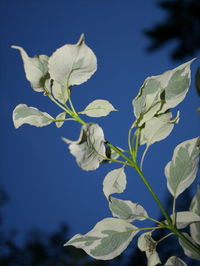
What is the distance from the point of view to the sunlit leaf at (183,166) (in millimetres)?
242

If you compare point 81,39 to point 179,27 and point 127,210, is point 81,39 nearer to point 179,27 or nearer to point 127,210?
point 127,210

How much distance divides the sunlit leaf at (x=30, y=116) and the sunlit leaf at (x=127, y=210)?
0.34 feet

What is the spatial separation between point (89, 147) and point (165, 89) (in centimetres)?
10

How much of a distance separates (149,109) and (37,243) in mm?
4691

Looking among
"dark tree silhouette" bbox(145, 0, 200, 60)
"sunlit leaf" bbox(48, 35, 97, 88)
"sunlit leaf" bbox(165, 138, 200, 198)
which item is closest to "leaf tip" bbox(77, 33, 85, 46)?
"sunlit leaf" bbox(48, 35, 97, 88)

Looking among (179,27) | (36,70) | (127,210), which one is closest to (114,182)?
(127,210)

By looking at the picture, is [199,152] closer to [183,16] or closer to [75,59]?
[75,59]

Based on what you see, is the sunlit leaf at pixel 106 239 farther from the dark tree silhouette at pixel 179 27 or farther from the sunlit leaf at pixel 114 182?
the dark tree silhouette at pixel 179 27

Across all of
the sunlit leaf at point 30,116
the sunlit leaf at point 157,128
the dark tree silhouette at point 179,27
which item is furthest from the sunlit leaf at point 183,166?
the dark tree silhouette at point 179,27

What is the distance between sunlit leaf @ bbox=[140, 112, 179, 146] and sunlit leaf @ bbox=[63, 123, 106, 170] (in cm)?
7

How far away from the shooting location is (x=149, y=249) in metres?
0.27

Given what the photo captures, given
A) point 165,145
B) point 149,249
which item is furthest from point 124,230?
point 165,145

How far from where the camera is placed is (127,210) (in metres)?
0.27

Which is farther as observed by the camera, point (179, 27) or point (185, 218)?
point (179, 27)
